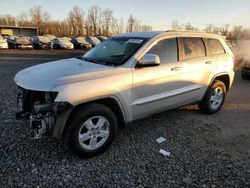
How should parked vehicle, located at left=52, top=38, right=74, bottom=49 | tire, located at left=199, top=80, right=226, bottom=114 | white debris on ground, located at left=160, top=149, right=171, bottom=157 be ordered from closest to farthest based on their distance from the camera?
white debris on ground, located at left=160, top=149, right=171, bottom=157 < tire, located at left=199, top=80, right=226, bottom=114 < parked vehicle, located at left=52, top=38, right=74, bottom=49

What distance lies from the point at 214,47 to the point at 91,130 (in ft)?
10.9

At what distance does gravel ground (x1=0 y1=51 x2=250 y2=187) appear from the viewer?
2.75 metres

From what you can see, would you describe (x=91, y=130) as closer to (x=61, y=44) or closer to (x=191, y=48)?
(x=191, y=48)

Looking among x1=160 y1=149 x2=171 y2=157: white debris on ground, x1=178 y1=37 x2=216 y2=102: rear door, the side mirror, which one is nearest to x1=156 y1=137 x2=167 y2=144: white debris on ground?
x1=160 y1=149 x2=171 y2=157: white debris on ground

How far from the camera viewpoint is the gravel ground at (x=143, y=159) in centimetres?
275

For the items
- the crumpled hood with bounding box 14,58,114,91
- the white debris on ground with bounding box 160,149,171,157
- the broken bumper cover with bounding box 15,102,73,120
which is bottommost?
the white debris on ground with bounding box 160,149,171,157

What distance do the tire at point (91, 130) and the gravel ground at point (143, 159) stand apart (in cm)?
17

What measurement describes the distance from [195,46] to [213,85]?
100cm

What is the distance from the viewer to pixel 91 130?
10.2 ft

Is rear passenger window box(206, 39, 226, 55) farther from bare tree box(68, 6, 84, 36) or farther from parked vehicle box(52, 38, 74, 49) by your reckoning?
bare tree box(68, 6, 84, 36)

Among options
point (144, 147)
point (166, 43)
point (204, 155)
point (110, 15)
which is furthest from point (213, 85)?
point (110, 15)

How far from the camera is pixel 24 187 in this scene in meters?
2.57

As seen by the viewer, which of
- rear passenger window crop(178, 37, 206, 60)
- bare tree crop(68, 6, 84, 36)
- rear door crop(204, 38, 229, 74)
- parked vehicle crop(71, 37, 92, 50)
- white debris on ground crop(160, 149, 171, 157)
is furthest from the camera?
bare tree crop(68, 6, 84, 36)

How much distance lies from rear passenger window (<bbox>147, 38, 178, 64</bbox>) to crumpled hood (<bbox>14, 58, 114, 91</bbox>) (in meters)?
0.94
